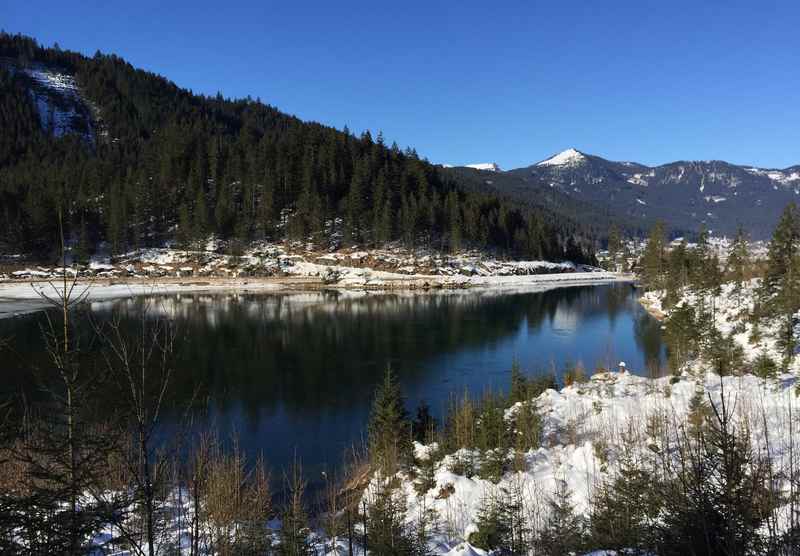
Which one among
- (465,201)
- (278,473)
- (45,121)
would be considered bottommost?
(278,473)

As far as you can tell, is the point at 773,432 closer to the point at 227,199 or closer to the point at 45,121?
the point at 227,199

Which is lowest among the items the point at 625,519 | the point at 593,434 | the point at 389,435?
the point at 389,435

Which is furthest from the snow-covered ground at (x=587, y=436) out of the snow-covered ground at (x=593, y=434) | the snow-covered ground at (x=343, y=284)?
the snow-covered ground at (x=343, y=284)

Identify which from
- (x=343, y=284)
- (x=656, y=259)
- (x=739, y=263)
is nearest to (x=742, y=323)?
(x=739, y=263)

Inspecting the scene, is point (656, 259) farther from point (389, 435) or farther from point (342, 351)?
point (389, 435)

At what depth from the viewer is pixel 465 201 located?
387ft

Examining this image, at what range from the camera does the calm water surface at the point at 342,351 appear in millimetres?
21469

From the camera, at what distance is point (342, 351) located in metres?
36.7

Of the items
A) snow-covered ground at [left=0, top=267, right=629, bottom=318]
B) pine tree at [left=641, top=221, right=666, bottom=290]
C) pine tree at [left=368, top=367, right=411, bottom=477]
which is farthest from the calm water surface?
snow-covered ground at [left=0, top=267, right=629, bottom=318]

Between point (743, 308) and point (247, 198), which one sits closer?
point (743, 308)

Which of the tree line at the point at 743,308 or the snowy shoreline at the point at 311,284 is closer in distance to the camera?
the tree line at the point at 743,308

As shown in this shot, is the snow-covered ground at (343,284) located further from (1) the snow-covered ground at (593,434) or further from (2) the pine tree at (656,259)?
(1) the snow-covered ground at (593,434)

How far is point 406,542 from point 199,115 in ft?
712

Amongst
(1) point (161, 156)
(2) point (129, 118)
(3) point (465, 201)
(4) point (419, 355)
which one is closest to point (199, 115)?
(2) point (129, 118)
